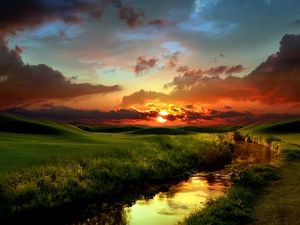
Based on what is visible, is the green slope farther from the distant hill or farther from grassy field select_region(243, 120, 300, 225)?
grassy field select_region(243, 120, 300, 225)

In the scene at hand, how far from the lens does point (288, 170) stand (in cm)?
4241

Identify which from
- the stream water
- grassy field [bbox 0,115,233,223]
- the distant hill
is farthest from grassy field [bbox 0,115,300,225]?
the distant hill

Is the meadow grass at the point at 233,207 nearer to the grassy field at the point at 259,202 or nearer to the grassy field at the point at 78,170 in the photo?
the grassy field at the point at 259,202

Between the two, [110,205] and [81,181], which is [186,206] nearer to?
[110,205]

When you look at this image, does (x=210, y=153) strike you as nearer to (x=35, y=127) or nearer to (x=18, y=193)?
(x=18, y=193)

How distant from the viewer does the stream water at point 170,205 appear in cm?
2534

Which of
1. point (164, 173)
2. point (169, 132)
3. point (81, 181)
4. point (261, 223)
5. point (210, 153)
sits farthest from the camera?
point (169, 132)

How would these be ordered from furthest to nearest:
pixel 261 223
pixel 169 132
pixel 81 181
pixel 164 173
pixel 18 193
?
pixel 169 132 < pixel 164 173 < pixel 81 181 < pixel 18 193 < pixel 261 223

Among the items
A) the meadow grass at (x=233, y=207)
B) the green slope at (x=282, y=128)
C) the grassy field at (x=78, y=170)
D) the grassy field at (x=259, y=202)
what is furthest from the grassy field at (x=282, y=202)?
the green slope at (x=282, y=128)

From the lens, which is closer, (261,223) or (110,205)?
(261,223)

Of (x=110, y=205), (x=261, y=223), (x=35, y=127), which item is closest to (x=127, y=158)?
(x=110, y=205)

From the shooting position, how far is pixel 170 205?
29.0 metres

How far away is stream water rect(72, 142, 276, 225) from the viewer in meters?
25.3

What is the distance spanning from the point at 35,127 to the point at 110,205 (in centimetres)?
5843
